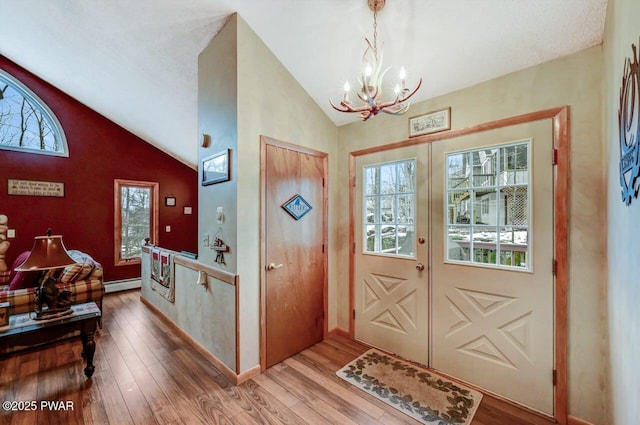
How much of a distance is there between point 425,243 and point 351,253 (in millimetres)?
832

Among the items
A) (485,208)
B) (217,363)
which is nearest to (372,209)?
(485,208)

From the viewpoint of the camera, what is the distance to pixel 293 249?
258 centimetres

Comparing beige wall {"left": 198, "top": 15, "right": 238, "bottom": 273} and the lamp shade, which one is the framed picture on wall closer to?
beige wall {"left": 198, "top": 15, "right": 238, "bottom": 273}

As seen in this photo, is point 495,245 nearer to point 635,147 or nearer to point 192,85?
point 635,147

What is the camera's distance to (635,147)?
34.3 inches

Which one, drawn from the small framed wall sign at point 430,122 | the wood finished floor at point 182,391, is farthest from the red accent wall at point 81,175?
the small framed wall sign at point 430,122

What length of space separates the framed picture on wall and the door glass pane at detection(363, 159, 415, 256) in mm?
1386

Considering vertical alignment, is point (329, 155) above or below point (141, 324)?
above

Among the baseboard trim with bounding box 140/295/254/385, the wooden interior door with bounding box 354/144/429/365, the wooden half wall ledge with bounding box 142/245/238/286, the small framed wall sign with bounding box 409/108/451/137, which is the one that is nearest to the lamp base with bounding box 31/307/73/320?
the wooden half wall ledge with bounding box 142/245/238/286

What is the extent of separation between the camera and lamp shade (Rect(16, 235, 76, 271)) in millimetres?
1942

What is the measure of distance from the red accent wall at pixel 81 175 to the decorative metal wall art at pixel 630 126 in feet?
20.7

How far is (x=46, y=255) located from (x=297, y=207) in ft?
6.48

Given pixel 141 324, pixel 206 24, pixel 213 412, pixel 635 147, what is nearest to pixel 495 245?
pixel 635 147

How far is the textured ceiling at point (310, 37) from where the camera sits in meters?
1.70
